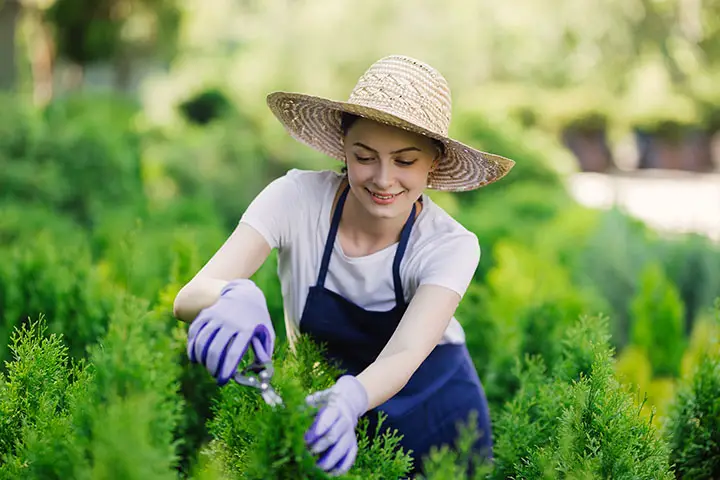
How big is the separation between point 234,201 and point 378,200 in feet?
18.7

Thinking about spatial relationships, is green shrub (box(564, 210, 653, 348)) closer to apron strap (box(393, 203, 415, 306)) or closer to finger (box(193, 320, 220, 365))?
apron strap (box(393, 203, 415, 306))

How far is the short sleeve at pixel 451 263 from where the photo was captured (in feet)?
6.85

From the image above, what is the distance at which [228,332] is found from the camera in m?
1.64

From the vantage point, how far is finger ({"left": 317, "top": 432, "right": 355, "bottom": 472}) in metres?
1.57

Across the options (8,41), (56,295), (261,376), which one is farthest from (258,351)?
(8,41)

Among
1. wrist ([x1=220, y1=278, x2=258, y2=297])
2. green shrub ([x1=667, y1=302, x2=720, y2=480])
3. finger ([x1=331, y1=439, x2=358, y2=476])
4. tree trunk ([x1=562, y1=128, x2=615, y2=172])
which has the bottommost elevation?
tree trunk ([x1=562, y1=128, x2=615, y2=172])

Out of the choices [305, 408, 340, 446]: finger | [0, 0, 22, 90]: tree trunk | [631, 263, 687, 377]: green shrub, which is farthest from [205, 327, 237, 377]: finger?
[0, 0, 22, 90]: tree trunk

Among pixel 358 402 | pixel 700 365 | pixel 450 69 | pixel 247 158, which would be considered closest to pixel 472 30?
pixel 450 69

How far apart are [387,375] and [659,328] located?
124 inches

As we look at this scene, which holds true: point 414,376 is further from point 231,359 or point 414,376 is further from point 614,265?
point 614,265

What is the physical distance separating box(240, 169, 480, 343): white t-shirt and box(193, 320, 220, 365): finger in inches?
23.1

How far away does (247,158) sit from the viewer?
7.96m

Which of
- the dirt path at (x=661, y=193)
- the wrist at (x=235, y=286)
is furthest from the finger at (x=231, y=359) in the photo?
the dirt path at (x=661, y=193)

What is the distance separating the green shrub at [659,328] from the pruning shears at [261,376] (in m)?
3.35
